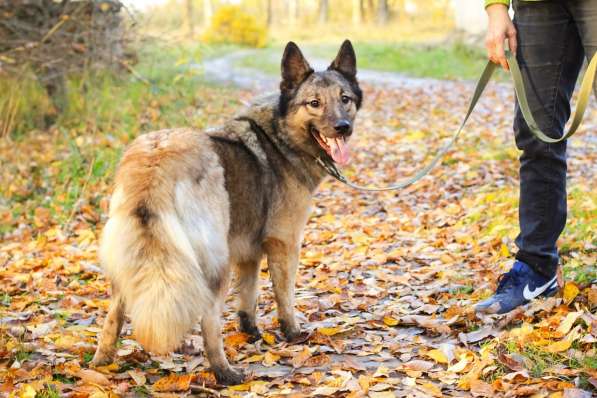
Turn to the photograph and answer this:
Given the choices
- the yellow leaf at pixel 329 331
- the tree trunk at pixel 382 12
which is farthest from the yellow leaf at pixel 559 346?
the tree trunk at pixel 382 12

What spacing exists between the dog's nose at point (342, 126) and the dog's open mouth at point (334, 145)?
0.20 feet

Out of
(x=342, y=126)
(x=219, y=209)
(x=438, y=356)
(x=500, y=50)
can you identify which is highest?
(x=500, y=50)

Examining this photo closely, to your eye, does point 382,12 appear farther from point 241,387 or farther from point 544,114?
point 241,387

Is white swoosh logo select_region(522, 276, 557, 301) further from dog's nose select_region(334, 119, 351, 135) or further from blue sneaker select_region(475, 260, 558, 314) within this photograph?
dog's nose select_region(334, 119, 351, 135)

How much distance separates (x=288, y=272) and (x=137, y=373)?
3.60 feet

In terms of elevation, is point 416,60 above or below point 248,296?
above

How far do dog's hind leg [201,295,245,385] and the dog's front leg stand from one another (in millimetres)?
699

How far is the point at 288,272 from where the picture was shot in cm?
396

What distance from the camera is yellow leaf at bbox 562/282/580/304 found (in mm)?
3888

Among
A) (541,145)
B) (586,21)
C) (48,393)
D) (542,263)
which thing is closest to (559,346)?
(542,263)

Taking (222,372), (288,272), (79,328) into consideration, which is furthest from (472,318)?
(79,328)

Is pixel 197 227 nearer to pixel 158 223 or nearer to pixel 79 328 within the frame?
pixel 158 223

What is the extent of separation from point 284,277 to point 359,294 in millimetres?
1015

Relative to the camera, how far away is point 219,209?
10.8 feet
